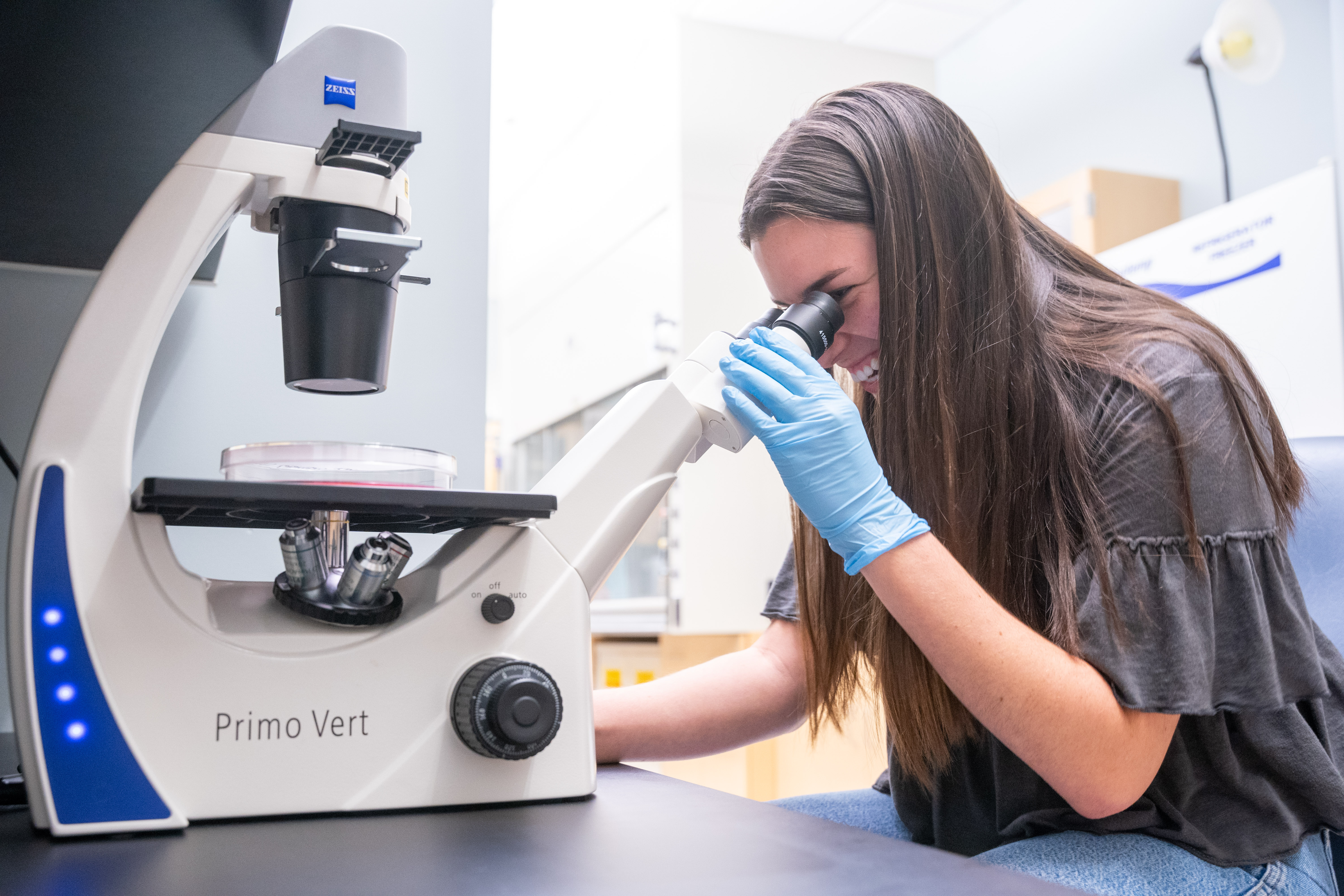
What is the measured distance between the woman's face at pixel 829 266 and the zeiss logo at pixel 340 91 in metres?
0.49

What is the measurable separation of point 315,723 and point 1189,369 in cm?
79

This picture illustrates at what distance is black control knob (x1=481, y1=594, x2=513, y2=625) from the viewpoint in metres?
0.63

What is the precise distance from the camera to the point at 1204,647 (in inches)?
31.7

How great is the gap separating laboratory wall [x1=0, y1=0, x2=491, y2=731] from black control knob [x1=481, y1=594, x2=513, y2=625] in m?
0.41

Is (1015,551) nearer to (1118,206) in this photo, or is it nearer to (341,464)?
(341,464)

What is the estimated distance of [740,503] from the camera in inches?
122

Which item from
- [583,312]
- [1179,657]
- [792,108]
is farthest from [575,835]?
[583,312]

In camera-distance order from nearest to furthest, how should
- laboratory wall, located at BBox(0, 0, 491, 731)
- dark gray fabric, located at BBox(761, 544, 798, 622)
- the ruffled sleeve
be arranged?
1. the ruffled sleeve
2. laboratory wall, located at BBox(0, 0, 491, 731)
3. dark gray fabric, located at BBox(761, 544, 798, 622)

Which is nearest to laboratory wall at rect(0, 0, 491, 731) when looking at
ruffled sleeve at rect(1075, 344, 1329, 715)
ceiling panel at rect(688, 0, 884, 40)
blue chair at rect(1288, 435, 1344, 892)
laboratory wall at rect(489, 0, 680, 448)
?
ruffled sleeve at rect(1075, 344, 1329, 715)

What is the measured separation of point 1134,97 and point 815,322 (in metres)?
2.50

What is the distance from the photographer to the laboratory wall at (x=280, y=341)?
0.90 metres

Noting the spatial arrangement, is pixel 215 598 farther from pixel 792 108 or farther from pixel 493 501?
pixel 792 108

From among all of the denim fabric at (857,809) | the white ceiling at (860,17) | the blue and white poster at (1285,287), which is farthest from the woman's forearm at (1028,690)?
the white ceiling at (860,17)

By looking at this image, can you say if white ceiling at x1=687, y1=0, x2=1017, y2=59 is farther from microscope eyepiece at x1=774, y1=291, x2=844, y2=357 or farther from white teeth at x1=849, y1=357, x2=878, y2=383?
microscope eyepiece at x1=774, y1=291, x2=844, y2=357
